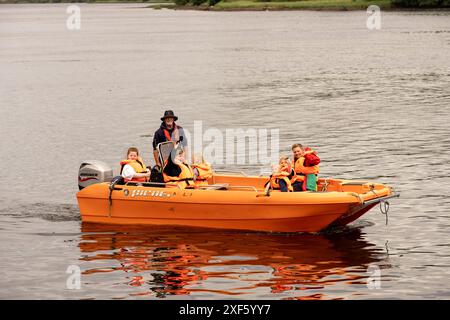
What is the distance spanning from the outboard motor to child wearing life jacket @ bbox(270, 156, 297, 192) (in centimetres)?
430

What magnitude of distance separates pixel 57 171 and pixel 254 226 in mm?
11952

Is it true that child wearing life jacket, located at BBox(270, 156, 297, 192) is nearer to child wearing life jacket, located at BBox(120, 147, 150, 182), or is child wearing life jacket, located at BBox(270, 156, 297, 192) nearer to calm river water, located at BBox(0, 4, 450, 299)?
calm river water, located at BBox(0, 4, 450, 299)

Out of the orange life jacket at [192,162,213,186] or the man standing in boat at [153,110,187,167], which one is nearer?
the man standing in boat at [153,110,187,167]

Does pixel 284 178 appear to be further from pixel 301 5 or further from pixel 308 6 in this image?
pixel 308 6

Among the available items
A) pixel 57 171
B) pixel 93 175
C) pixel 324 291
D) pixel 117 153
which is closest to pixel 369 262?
pixel 324 291

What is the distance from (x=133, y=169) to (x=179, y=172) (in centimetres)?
118

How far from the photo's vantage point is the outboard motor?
75.9 feet

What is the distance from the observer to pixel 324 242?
2081 cm

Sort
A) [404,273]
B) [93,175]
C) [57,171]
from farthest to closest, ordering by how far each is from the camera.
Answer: [57,171] → [93,175] → [404,273]

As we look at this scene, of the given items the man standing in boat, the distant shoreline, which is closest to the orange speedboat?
the man standing in boat
